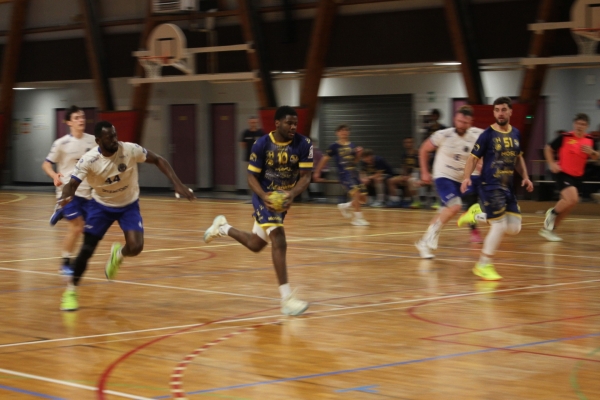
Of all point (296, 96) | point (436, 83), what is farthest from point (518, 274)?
point (296, 96)

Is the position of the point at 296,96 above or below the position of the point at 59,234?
above

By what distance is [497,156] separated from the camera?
1024 centimetres

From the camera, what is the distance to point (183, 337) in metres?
7.43

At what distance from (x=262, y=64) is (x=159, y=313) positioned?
53.7 ft

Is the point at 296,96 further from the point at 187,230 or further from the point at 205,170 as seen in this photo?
the point at 187,230

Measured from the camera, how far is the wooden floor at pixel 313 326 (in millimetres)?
5910

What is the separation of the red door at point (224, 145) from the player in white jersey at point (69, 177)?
54.1 feet

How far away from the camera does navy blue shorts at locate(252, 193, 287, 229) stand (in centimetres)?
837

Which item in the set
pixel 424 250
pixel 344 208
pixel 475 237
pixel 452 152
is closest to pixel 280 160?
pixel 424 250

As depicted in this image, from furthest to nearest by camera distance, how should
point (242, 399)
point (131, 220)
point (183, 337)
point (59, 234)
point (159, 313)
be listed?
1. point (59, 234)
2. point (131, 220)
3. point (159, 313)
4. point (183, 337)
5. point (242, 399)

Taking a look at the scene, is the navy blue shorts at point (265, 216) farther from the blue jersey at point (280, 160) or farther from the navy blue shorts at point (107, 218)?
the navy blue shorts at point (107, 218)

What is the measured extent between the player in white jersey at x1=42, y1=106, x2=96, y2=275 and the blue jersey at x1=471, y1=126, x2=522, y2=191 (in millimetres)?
4626

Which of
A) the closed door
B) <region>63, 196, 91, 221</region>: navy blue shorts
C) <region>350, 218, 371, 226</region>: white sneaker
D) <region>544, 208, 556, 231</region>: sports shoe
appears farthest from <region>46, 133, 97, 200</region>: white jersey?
the closed door

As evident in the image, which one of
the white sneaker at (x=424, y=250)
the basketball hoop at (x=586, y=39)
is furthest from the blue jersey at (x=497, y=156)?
the basketball hoop at (x=586, y=39)
